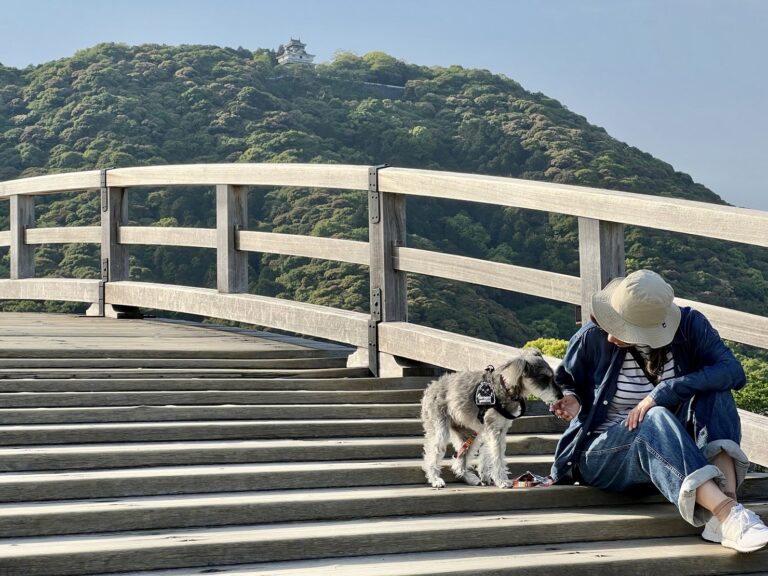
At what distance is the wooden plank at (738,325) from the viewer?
4008mm

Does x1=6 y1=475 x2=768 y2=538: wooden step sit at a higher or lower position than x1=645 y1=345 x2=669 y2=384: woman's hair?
lower

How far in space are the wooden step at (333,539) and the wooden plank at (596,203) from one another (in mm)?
1048

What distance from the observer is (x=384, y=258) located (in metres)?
6.07

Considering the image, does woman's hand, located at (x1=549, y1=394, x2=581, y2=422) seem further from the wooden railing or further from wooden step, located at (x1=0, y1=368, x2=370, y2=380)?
wooden step, located at (x1=0, y1=368, x2=370, y2=380)

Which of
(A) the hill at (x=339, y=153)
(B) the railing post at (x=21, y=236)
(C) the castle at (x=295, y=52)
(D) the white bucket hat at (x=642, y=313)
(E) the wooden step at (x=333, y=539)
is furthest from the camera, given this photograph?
(C) the castle at (x=295, y=52)

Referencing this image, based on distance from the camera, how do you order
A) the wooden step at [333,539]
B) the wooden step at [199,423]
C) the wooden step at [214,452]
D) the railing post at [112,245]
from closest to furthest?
1. the wooden step at [333,539]
2. the wooden step at [214,452]
3. the wooden step at [199,423]
4. the railing post at [112,245]

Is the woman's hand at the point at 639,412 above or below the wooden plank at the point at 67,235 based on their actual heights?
below

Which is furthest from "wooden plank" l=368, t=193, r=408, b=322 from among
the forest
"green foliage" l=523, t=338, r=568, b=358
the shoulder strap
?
the forest

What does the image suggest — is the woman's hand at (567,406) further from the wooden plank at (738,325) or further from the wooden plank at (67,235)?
the wooden plank at (67,235)

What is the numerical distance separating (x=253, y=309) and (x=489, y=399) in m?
3.32

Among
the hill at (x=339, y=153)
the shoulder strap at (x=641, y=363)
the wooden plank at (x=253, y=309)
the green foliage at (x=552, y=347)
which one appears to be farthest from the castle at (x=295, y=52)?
the shoulder strap at (x=641, y=363)

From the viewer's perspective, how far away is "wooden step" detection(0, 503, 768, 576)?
316 cm

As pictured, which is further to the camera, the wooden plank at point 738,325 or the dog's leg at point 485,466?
the dog's leg at point 485,466

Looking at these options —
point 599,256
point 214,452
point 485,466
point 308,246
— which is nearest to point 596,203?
point 599,256
